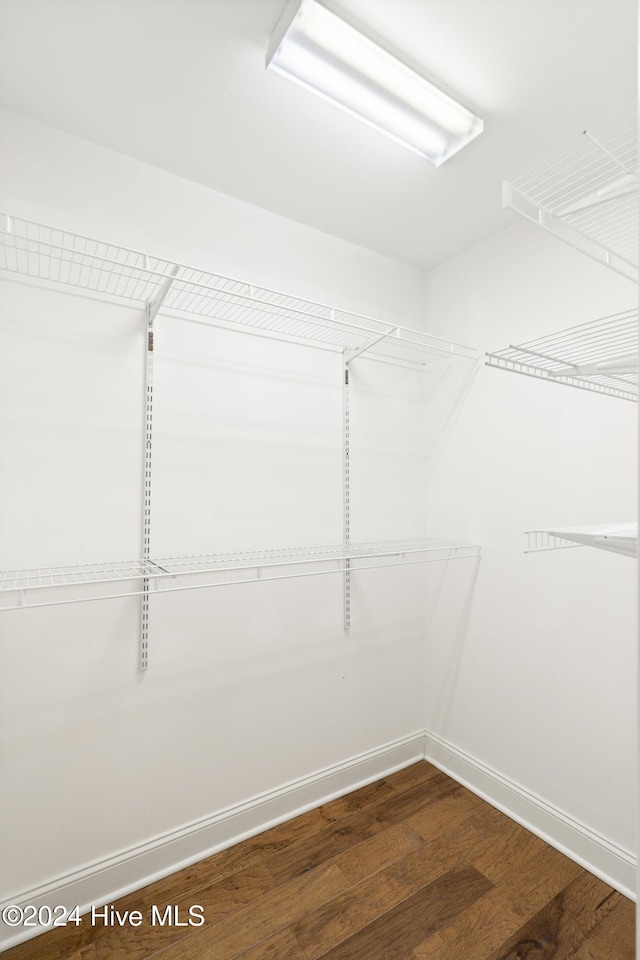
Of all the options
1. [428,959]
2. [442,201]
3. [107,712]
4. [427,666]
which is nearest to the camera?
[428,959]

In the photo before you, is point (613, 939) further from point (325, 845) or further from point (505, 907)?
point (325, 845)

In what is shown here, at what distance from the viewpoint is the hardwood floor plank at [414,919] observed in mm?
1381

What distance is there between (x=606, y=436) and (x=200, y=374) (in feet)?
4.95

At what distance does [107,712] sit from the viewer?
1.58 m

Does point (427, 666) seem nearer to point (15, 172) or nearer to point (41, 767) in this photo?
point (41, 767)

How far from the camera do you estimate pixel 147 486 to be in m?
1.68

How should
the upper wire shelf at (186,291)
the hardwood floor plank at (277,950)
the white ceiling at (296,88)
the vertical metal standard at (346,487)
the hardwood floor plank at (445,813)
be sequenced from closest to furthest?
the white ceiling at (296,88)
the hardwood floor plank at (277,950)
the upper wire shelf at (186,291)
the hardwood floor plank at (445,813)
the vertical metal standard at (346,487)

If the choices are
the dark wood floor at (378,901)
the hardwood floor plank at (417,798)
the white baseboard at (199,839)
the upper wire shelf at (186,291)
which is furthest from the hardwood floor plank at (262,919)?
the upper wire shelf at (186,291)

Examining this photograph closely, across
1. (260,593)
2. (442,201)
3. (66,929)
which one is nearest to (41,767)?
(66,929)

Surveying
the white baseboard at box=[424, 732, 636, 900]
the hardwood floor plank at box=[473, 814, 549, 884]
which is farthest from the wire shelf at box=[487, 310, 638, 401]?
the hardwood floor plank at box=[473, 814, 549, 884]

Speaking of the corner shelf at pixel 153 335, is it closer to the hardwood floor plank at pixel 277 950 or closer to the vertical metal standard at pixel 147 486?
the vertical metal standard at pixel 147 486

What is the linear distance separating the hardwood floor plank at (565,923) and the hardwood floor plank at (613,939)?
0.01 metres

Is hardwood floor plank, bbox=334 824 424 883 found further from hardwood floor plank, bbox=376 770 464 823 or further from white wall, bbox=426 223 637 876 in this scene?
white wall, bbox=426 223 637 876

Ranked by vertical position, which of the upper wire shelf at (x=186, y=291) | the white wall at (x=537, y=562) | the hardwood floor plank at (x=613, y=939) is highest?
the upper wire shelf at (x=186, y=291)
